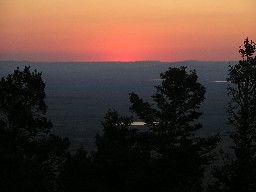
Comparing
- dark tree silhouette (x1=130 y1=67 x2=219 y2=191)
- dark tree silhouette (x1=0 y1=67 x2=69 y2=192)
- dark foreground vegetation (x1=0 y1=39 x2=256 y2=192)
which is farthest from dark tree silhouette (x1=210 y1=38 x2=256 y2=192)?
dark tree silhouette (x1=0 y1=67 x2=69 y2=192)

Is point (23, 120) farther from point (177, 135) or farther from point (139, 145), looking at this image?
point (177, 135)

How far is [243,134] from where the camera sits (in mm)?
20203

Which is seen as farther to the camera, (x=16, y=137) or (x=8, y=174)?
(x=16, y=137)

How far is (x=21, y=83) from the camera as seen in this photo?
21312 mm

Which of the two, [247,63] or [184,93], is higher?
[247,63]

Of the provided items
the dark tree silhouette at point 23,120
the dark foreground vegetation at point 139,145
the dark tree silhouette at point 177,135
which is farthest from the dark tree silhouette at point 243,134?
the dark tree silhouette at point 23,120

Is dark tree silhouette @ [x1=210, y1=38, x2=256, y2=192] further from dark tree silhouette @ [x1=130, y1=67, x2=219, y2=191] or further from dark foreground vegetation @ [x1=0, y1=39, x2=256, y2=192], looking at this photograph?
dark tree silhouette @ [x1=130, y1=67, x2=219, y2=191]

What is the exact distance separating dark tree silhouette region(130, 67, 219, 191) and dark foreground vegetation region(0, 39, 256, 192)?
0.17 ft

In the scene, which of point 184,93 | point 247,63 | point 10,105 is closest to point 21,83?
point 10,105

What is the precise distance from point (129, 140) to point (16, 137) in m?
6.55

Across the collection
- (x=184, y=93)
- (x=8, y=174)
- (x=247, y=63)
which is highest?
(x=247, y=63)

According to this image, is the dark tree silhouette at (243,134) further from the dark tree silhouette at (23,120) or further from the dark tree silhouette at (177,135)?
the dark tree silhouette at (23,120)

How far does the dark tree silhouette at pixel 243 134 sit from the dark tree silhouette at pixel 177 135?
6.80 feet

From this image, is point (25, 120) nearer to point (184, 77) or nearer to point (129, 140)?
point (129, 140)
